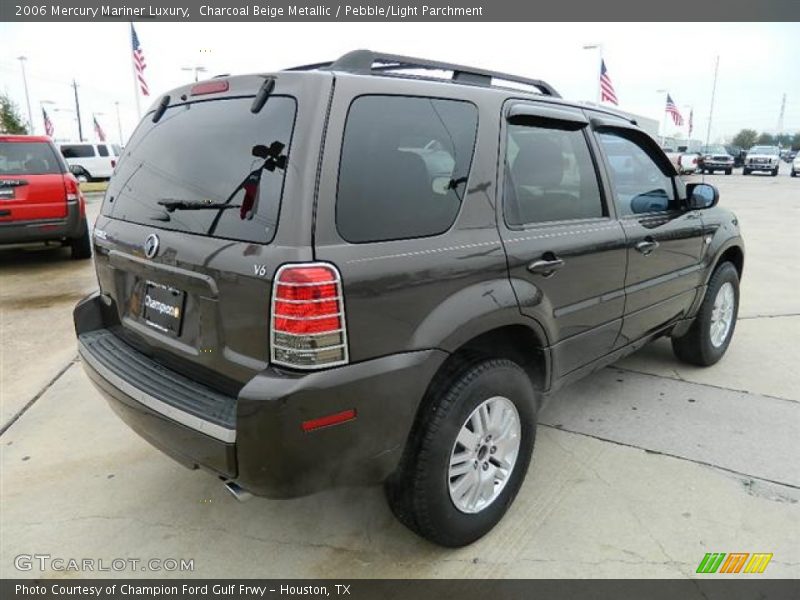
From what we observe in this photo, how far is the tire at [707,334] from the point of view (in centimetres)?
411

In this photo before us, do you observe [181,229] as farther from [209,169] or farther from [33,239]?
[33,239]

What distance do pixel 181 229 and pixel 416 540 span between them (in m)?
1.61

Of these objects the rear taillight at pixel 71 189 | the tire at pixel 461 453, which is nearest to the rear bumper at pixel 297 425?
the tire at pixel 461 453

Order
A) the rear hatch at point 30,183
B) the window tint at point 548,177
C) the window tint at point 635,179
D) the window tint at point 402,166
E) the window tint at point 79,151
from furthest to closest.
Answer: the window tint at point 79,151 → the rear hatch at point 30,183 → the window tint at point 635,179 → the window tint at point 548,177 → the window tint at point 402,166

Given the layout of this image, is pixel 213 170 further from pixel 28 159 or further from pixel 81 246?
pixel 81 246

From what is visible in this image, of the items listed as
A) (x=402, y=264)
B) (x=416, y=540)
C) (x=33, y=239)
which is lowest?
(x=416, y=540)

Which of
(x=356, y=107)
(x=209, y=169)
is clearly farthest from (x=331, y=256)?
(x=209, y=169)

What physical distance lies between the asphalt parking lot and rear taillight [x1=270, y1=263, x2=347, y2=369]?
103 centimetres

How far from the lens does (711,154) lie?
121ft

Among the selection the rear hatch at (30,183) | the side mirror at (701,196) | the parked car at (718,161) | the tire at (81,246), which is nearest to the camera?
the side mirror at (701,196)

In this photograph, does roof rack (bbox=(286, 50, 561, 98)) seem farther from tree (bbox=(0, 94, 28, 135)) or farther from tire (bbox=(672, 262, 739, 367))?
tree (bbox=(0, 94, 28, 135))

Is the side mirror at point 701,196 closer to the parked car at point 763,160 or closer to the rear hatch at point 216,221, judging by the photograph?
the rear hatch at point 216,221

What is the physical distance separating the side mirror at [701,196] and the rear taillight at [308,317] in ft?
9.61

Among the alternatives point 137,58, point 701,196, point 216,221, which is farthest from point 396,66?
point 137,58
